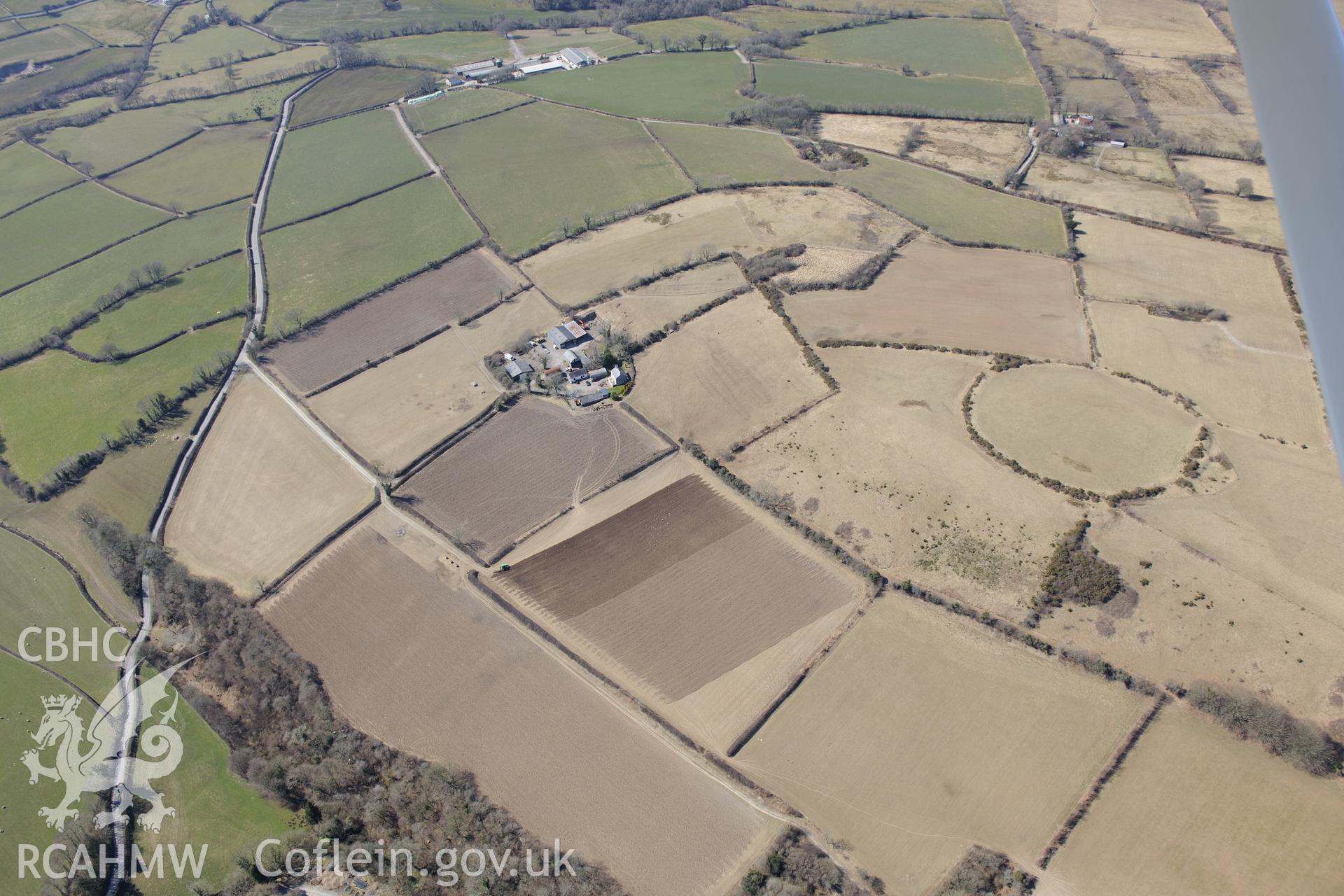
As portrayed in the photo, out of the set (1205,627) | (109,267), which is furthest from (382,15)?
(1205,627)

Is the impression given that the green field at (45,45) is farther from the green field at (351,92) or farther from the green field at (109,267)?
the green field at (109,267)

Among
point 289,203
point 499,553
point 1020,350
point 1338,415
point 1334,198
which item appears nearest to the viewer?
point 1338,415

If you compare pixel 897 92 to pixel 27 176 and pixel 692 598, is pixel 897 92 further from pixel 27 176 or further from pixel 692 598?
pixel 27 176

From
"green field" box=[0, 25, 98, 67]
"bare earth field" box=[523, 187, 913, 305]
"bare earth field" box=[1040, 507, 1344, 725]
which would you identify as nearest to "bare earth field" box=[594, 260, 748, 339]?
"bare earth field" box=[523, 187, 913, 305]

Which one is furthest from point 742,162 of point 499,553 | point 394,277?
point 499,553

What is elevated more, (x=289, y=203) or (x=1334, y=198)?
(x=1334, y=198)

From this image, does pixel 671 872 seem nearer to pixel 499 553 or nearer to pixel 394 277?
pixel 499 553
